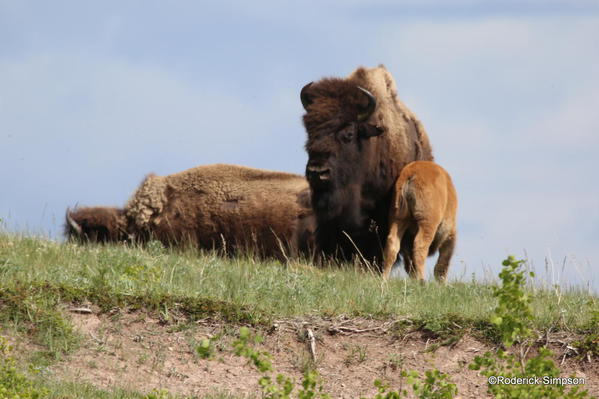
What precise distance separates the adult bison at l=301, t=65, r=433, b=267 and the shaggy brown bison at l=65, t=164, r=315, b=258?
1.07 metres

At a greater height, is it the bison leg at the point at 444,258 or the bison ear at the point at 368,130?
the bison ear at the point at 368,130

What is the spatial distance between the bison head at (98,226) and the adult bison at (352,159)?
9.82 ft

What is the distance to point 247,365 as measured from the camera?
6.54 metres

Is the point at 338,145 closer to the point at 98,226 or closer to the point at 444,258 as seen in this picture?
the point at 444,258

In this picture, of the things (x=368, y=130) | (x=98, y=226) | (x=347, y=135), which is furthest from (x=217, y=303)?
(x=98, y=226)

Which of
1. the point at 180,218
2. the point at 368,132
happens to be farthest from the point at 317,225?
the point at 180,218

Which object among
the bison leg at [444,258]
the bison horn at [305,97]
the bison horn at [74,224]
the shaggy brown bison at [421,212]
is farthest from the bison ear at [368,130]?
the bison horn at [74,224]

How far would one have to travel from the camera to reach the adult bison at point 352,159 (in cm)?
1070

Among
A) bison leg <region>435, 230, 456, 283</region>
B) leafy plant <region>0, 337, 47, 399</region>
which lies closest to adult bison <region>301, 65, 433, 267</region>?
bison leg <region>435, 230, 456, 283</region>

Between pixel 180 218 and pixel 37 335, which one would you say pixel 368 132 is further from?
pixel 37 335

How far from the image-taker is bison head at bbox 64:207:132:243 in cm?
1263

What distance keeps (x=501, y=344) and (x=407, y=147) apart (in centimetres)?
509

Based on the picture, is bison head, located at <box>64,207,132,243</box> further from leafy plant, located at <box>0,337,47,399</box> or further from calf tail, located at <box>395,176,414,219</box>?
leafy plant, located at <box>0,337,47,399</box>

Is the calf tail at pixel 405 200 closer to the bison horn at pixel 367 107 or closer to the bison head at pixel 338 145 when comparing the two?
the bison head at pixel 338 145
